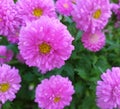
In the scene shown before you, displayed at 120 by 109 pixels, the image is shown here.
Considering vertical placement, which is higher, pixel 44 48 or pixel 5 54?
pixel 44 48

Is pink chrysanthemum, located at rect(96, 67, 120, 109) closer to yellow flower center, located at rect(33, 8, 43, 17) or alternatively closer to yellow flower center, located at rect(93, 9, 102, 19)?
yellow flower center, located at rect(93, 9, 102, 19)

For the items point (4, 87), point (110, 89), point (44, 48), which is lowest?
point (4, 87)

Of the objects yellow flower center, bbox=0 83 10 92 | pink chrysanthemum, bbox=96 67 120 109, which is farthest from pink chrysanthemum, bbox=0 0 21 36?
pink chrysanthemum, bbox=96 67 120 109

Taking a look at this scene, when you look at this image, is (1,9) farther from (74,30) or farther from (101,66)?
(101,66)

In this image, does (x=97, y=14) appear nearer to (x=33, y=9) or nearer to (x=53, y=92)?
(x=33, y=9)

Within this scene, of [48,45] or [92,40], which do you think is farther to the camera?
[92,40]

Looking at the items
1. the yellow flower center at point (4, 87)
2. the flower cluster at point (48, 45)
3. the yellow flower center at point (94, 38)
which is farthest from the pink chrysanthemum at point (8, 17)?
the yellow flower center at point (94, 38)

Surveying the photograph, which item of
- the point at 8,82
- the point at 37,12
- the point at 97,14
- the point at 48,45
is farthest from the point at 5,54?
the point at 97,14
